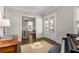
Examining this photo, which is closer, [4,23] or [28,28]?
[4,23]

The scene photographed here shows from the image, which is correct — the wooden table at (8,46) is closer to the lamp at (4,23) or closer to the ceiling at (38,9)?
the lamp at (4,23)

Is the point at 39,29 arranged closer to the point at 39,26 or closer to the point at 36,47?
the point at 39,26

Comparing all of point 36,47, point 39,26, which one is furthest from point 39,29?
point 36,47

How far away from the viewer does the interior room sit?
140 centimetres

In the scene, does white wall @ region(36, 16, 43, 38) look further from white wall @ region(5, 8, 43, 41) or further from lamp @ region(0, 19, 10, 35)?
lamp @ region(0, 19, 10, 35)

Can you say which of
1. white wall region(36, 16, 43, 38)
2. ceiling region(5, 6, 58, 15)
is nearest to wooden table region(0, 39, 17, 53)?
white wall region(36, 16, 43, 38)

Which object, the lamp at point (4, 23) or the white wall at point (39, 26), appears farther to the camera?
the white wall at point (39, 26)

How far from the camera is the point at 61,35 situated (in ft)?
4.74

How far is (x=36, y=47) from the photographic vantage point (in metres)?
1.46

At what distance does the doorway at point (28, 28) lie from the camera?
4.78 ft

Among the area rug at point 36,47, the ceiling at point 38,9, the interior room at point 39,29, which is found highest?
the ceiling at point 38,9

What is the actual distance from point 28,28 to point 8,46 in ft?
1.35

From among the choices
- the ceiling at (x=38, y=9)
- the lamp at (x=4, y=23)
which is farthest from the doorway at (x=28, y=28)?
the lamp at (x=4, y=23)
